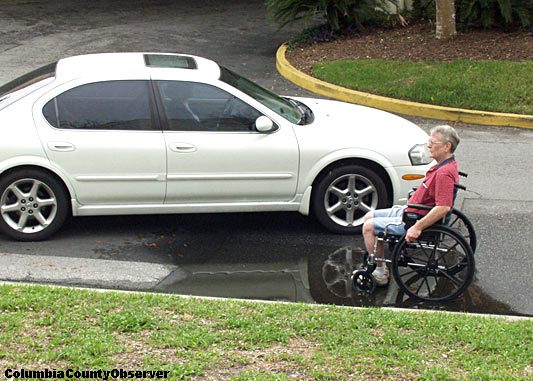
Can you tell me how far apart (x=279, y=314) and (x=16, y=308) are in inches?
67.9

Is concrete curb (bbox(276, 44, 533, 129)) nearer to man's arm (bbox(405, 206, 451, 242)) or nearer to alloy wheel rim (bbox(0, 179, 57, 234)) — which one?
man's arm (bbox(405, 206, 451, 242))

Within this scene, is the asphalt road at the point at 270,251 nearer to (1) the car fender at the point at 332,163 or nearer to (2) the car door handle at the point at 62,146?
(1) the car fender at the point at 332,163

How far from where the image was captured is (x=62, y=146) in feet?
24.9

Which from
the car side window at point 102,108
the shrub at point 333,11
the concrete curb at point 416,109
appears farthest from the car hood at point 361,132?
the shrub at point 333,11

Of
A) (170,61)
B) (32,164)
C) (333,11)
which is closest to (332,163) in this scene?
(170,61)

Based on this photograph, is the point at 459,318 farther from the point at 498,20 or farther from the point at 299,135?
the point at 498,20

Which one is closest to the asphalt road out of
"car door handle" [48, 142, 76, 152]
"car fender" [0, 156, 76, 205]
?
"car fender" [0, 156, 76, 205]

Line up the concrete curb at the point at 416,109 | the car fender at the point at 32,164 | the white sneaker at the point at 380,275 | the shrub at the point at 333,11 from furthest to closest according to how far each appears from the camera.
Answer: the shrub at the point at 333,11, the concrete curb at the point at 416,109, the car fender at the point at 32,164, the white sneaker at the point at 380,275

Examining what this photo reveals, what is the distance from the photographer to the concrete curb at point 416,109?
40.5 ft

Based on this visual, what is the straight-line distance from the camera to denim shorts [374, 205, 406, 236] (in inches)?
267

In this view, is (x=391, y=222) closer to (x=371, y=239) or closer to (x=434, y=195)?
(x=371, y=239)

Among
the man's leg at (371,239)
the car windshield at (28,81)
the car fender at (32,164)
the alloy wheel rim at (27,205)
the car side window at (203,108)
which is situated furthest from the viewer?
the car windshield at (28,81)

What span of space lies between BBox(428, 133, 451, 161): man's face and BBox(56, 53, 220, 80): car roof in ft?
7.60

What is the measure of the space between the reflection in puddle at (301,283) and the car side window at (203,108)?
3.96 feet
